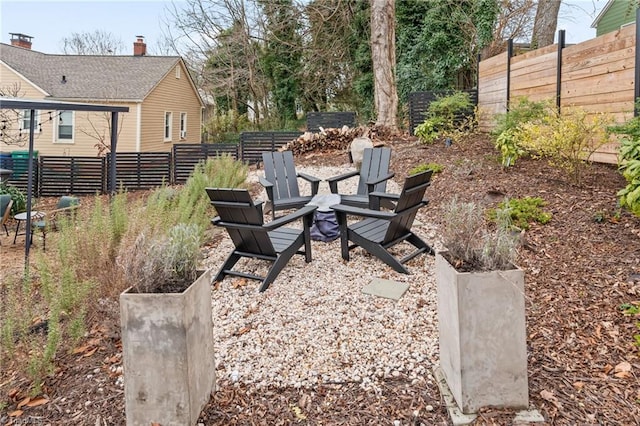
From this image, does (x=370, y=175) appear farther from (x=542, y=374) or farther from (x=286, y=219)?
(x=542, y=374)

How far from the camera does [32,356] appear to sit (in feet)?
7.07

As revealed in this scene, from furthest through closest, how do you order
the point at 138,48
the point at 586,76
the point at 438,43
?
the point at 138,48 < the point at 438,43 < the point at 586,76

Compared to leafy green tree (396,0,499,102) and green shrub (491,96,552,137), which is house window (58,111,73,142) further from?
green shrub (491,96,552,137)

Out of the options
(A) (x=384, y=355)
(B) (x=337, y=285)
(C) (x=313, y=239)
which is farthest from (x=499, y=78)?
(A) (x=384, y=355)

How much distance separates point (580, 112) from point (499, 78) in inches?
A: 169

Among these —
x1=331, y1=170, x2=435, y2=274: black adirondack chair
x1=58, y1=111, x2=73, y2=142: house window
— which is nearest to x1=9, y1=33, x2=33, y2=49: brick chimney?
x1=58, y1=111, x2=73, y2=142: house window

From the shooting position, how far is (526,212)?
3805 millimetres

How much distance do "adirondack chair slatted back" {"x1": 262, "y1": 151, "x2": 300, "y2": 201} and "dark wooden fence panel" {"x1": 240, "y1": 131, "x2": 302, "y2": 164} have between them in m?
6.60

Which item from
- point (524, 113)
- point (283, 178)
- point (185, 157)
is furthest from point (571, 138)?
point (185, 157)

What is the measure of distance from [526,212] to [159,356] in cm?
340

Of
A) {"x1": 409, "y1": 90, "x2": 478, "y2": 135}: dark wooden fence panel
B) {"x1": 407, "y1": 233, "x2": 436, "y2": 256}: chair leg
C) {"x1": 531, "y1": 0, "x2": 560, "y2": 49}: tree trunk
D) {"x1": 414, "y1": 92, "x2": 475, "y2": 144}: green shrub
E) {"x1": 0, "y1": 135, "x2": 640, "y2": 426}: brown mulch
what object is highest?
{"x1": 531, "y1": 0, "x2": 560, "y2": 49}: tree trunk

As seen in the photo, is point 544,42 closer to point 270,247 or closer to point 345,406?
point 270,247

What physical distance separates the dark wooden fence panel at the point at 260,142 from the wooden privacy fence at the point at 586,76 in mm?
5919

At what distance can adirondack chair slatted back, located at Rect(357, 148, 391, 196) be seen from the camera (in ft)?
16.3
